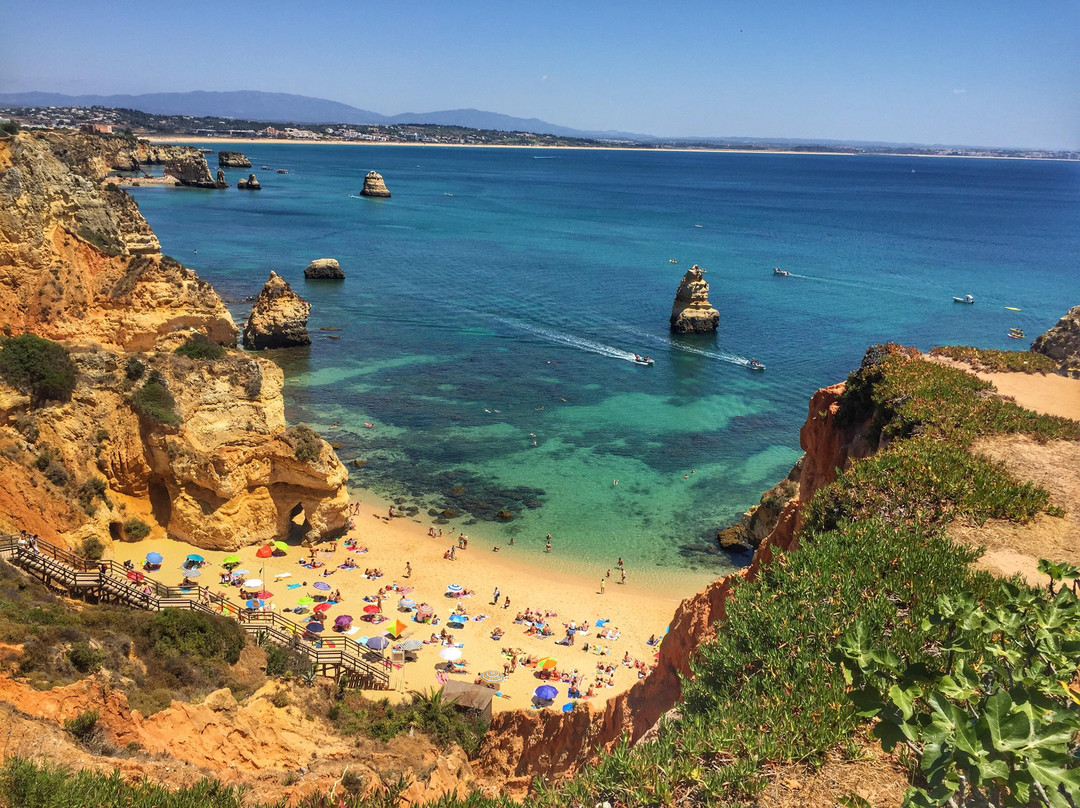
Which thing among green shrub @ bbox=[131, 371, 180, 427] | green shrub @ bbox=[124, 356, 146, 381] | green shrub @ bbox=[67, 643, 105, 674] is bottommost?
green shrub @ bbox=[67, 643, 105, 674]

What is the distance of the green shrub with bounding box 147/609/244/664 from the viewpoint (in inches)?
688

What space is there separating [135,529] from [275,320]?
31.1 m

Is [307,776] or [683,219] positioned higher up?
[683,219]

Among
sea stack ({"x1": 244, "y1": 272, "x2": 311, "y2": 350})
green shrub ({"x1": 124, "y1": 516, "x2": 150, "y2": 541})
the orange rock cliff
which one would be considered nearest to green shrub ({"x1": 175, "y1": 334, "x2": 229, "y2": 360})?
the orange rock cliff

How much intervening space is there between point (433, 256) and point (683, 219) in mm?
62244

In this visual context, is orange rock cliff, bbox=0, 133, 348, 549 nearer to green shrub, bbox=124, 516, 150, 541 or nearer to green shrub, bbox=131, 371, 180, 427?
green shrub, bbox=131, 371, 180, 427

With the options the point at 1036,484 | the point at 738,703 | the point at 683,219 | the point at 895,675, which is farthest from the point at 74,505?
the point at 683,219

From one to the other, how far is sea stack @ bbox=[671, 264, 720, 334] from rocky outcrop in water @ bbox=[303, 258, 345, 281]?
122 ft

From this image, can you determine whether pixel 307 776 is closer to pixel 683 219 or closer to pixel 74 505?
pixel 74 505

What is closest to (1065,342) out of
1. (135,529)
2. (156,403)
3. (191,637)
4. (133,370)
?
(191,637)

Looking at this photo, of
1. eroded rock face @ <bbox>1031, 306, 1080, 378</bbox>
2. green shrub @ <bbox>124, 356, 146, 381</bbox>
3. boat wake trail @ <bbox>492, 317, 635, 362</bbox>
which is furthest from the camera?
boat wake trail @ <bbox>492, 317, 635, 362</bbox>

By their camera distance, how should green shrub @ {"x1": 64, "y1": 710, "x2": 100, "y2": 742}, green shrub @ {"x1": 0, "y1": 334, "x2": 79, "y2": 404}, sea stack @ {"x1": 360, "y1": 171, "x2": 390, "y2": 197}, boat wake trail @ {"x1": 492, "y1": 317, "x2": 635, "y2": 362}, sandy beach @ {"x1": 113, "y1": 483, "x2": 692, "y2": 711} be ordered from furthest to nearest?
1. sea stack @ {"x1": 360, "y1": 171, "x2": 390, "y2": 197}
2. boat wake trail @ {"x1": 492, "y1": 317, "x2": 635, "y2": 362}
3. sandy beach @ {"x1": 113, "y1": 483, "x2": 692, "y2": 711}
4. green shrub @ {"x1": 0, "y1": 334, "x2": 79, "y2": 404}
5. green shrub @ {"x1": 64, "y1": 710, "x2": 100, "y2": 742}

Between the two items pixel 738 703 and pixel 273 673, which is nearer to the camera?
pixel 738 703

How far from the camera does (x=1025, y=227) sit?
140 meters
